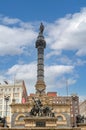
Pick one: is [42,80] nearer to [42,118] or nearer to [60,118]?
[60,118]

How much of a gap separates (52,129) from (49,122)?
259 inches

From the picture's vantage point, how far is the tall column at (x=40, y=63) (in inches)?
2940

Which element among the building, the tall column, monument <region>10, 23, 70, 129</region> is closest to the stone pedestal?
monument <region>10, 23, 70, 129</region>

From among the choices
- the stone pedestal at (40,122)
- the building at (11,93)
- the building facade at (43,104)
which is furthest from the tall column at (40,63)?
the stone pedestal at (40,122)

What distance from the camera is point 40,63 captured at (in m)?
77.7

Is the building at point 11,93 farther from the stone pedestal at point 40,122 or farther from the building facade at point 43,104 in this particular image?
the stone pedestal at point 40,122

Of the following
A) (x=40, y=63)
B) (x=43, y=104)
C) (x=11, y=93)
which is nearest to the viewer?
(x=43, y=104)

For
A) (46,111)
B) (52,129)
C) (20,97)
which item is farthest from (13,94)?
(52,129)

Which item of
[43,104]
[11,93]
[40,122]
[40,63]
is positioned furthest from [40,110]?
[11,93]

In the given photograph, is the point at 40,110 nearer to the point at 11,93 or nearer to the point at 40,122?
the point at 40,122

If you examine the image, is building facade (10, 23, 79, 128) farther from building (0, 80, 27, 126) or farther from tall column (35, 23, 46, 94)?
building (0, 80, 27, 126)

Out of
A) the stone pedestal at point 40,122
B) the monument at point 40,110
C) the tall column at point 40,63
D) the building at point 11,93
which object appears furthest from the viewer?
the building at point 11,93

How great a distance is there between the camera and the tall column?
74688mm

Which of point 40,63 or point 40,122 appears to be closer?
point 40,122
